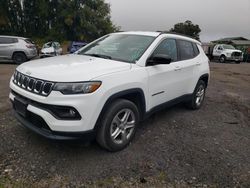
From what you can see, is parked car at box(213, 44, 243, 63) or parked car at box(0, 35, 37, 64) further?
parked car at box(213, 44, 243, 63)

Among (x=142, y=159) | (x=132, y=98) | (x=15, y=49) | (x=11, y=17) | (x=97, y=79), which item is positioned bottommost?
(x=142, y=159)

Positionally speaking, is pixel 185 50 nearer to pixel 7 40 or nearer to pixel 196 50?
pixel 196 50

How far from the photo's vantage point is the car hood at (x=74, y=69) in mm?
2871

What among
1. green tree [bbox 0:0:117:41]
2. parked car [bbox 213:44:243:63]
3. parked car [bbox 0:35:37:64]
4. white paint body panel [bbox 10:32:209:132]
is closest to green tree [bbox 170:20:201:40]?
green tree [bbox 0:0:117:41]

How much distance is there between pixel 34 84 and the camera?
119 inches

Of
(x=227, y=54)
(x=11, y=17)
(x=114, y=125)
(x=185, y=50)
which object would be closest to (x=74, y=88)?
(x=114, y=125)

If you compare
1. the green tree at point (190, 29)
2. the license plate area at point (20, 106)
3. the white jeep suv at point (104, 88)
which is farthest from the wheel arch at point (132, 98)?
the green tree at point (190, 29)

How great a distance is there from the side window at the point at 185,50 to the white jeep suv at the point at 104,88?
93mm

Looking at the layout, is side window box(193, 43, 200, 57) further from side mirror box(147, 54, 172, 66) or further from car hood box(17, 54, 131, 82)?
car hood box(17, 54, 131, 82)

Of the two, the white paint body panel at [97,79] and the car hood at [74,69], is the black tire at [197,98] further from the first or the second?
the car hood at [74,69]

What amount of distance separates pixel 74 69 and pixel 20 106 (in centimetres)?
89

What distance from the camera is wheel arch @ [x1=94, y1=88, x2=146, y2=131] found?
120 inches

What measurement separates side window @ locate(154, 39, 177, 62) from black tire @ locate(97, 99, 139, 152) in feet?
3.57

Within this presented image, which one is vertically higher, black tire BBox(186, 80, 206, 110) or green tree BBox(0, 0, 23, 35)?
green tree BBox(0, 0, 23, 35)
